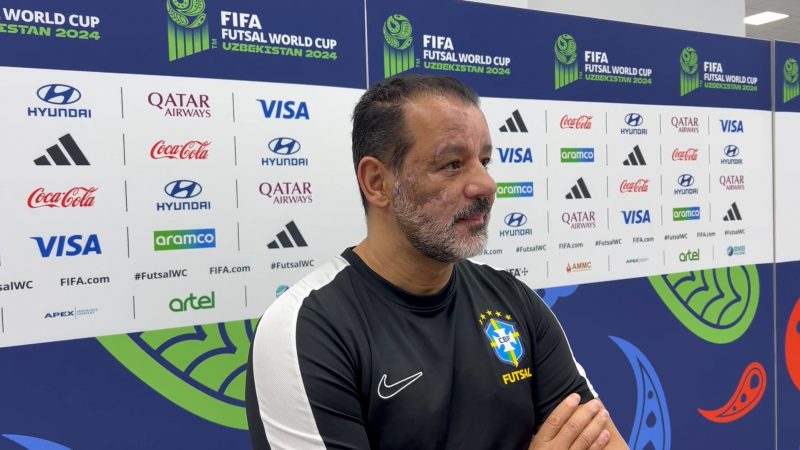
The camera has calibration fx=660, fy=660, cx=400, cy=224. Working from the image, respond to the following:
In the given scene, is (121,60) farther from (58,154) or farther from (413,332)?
(413,332)

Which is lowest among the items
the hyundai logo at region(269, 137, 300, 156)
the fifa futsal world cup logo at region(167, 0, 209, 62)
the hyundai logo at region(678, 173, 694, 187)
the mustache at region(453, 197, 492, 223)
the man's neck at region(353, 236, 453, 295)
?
the man's neck at region(353, 236, 453, 295)

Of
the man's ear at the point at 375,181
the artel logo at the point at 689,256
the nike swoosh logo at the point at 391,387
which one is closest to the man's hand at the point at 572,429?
the nike swoosh logo at the point at 391,387

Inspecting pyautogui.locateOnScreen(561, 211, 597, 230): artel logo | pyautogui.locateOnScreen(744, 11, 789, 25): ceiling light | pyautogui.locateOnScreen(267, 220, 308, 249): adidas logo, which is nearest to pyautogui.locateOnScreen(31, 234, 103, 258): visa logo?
pyautogui.locateOnScreen(267, 220, 308, 249): adidas logo

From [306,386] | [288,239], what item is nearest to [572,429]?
[306,386]

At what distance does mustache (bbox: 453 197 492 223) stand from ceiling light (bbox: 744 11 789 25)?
267 inches

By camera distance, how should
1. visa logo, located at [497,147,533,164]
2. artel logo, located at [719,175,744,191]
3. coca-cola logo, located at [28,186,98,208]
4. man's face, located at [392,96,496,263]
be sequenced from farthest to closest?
1. artel logo, located at [719,175,744,191]
2. visa logo, located at [497,147,533,164]
3. coca-cola logo, located at [28,186,98,208]
4. man's face, located at [392,96,496,263]

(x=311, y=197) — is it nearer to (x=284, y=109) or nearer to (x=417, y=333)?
(x=284, y=109)

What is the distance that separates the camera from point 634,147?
2613mm

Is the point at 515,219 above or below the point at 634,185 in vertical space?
below

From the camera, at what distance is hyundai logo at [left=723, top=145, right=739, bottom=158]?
9.34 feet

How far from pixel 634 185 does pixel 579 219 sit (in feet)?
1.00

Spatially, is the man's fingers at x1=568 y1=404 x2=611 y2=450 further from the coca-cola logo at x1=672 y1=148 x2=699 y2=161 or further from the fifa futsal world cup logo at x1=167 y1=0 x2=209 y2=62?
the coca-cola logo at x1=672 y1=148 x2=699 y2=161

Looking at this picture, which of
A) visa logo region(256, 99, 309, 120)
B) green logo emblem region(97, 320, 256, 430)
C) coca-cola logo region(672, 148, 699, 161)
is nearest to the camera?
green logo emblem region(97, 320, 256, 430)

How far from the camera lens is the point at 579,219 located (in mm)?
2488
